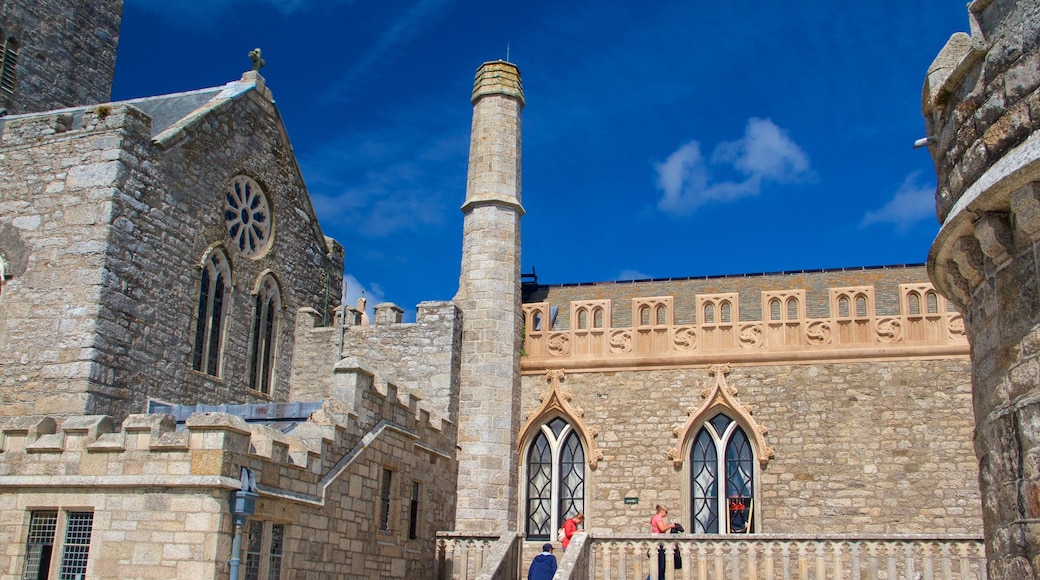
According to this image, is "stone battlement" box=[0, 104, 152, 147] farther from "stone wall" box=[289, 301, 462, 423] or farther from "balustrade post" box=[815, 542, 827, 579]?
"balustrade post" box=[815, 542, 827, 579]

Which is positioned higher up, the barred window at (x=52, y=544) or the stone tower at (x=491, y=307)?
the stone tower at (x=491, y=307)

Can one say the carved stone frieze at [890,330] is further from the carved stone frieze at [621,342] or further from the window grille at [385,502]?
the window grille at [385,502]

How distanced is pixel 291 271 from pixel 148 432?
29.4 feet

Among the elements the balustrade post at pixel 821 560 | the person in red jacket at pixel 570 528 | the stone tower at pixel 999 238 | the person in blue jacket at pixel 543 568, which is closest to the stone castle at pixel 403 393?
the balustrade post at pixel 821 560

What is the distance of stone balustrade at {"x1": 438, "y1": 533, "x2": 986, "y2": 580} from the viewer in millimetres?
13023

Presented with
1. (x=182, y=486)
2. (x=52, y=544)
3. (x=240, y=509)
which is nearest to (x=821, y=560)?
(x=240, y=509)

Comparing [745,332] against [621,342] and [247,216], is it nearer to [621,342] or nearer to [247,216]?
[621,342]

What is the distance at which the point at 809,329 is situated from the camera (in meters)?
17.7

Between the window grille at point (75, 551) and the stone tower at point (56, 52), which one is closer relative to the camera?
the window grille at point (75, 551)

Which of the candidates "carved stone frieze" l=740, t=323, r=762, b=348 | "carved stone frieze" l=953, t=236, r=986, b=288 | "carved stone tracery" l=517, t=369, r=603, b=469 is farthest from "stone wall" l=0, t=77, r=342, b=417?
"carved stone frieze" l=953, t=236, r=986, b=288

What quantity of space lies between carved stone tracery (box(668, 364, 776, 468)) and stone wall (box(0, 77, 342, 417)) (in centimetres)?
743

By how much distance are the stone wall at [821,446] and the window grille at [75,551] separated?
8.65 m

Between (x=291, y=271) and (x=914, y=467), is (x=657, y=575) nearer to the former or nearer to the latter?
(x=914, y=467)

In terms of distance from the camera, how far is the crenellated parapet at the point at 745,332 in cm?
1719
